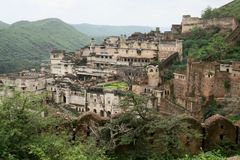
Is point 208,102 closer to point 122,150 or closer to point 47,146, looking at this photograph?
point 122,150

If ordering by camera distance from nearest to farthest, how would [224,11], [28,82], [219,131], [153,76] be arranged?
[219,131] → [153,76] → [28,82] → [224,11]

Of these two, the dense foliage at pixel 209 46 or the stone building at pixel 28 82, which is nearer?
the dense foliage at pixel 209 46

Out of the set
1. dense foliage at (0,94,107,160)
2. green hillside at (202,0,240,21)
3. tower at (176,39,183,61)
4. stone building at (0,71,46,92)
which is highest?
green hillside at (202,0,240,21)

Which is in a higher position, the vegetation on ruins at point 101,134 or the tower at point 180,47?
the tower at point 180,47

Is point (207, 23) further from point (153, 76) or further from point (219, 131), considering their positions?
point (219, 131)

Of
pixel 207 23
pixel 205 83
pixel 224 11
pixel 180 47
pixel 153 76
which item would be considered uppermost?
pixel 224 11

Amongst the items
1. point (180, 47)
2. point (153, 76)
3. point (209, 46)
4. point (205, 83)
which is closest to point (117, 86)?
point (153, 76)

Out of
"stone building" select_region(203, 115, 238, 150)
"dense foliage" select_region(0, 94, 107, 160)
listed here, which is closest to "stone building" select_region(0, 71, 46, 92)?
"dense foliage" select_region(0, 94, 107, 160)

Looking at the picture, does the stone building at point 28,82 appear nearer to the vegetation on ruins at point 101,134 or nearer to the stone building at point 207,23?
the stone building at point 207,23

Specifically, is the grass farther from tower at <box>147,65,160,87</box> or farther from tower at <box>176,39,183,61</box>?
tower at <box>176,39,183,61</box>

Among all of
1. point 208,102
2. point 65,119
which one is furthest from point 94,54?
point 65,119

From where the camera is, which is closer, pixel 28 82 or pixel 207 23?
pixel 28 82

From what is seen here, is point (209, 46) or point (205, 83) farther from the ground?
point (209, 46)

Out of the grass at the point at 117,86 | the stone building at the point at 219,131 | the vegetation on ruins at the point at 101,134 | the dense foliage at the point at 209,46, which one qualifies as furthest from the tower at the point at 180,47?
the stone building at the point at 219,131
